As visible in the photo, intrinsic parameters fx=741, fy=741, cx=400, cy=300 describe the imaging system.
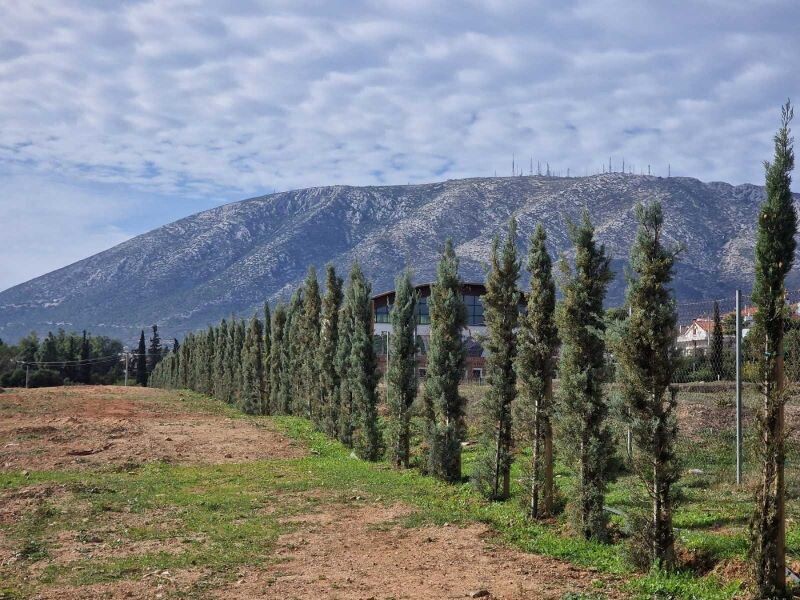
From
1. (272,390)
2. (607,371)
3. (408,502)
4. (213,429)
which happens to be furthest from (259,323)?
(607,371)

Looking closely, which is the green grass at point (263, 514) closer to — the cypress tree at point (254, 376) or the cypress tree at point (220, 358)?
the cypress tree at point (254, 376)

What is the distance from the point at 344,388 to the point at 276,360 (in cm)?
1703

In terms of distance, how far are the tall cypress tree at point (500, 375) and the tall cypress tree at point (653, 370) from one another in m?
4.86

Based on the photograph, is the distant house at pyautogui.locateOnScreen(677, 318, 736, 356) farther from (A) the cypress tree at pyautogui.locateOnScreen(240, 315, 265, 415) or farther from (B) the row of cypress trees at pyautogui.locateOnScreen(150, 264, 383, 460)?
(A) the cypress tree at pyautogui.locateOnScreen(240, 315, 265, 415)

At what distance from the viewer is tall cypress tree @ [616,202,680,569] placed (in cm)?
938

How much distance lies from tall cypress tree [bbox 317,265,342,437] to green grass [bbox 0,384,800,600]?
7.02 m

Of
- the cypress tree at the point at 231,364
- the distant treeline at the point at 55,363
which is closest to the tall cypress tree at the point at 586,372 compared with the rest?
the cypress tree at the point at 231,364

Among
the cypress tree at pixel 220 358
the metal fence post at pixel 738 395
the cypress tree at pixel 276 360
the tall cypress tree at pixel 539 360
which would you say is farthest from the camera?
the cypress tree at pixel 220 358

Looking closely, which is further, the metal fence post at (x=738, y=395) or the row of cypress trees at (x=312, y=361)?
the row of cypress trees at (x=312, y=361)

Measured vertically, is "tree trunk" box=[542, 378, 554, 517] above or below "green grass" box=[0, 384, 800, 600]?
above

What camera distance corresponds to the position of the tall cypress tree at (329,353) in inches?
1097

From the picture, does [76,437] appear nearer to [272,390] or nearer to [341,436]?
[341,436]

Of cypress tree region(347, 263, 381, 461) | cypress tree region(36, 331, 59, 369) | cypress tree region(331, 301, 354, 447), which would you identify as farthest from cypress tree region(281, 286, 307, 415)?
cypress tree region(36, 331, 59, 369)

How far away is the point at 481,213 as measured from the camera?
192 meters
